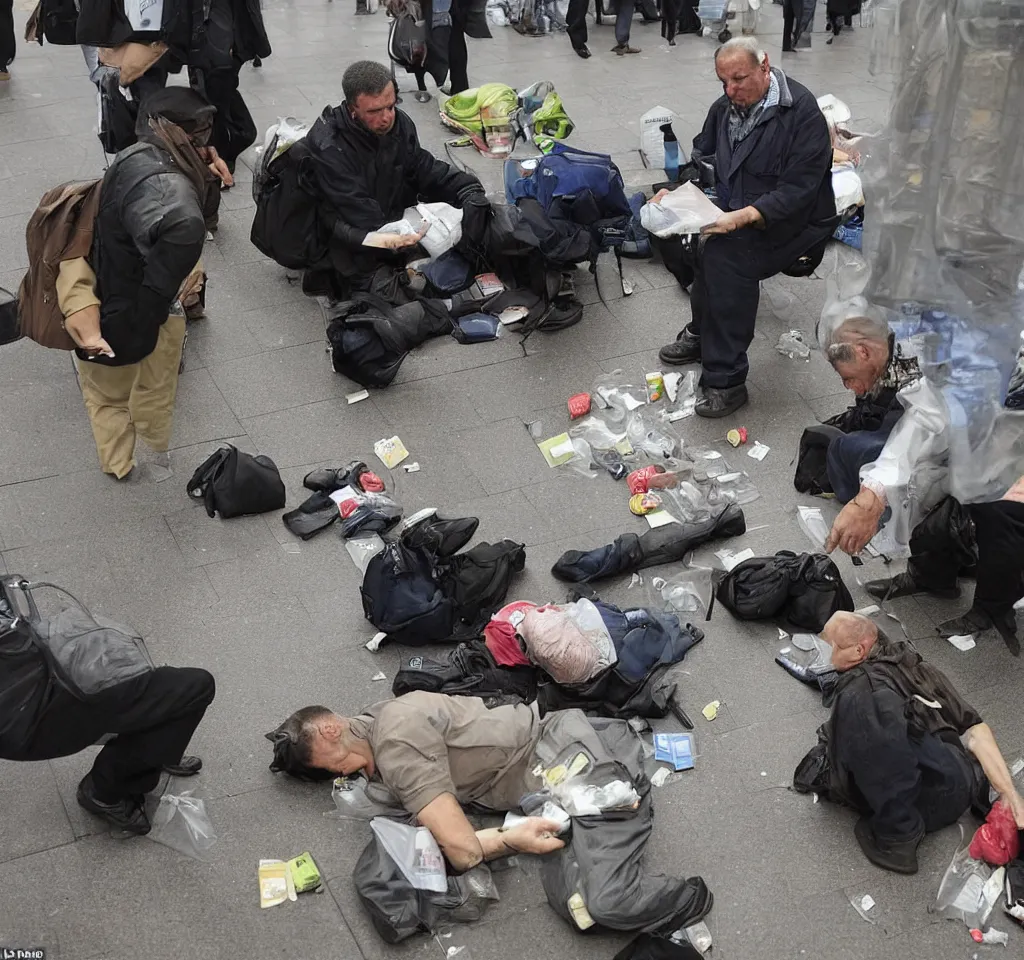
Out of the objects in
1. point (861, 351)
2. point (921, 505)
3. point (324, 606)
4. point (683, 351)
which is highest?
point (861, 351)

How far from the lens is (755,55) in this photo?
5.84 meters

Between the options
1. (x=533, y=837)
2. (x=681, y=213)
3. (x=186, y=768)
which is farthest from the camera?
(x=681, y=213)

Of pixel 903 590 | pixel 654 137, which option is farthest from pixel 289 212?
pixel 903 590

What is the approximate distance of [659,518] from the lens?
227 inches

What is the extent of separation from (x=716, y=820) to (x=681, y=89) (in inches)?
310

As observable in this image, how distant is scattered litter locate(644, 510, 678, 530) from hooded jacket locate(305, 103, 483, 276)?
7.91ft

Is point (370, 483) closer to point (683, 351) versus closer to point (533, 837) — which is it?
point (683, 351)

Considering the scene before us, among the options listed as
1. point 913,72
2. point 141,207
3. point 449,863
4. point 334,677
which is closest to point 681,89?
point 913,72

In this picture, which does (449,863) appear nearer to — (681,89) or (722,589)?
(722,589)

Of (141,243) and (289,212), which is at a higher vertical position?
(141,243)

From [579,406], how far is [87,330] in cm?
244

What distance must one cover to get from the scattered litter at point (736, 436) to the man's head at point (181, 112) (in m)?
3.17

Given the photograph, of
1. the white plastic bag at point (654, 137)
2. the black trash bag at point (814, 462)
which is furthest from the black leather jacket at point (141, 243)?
the white plastic bag at point (654, 137)

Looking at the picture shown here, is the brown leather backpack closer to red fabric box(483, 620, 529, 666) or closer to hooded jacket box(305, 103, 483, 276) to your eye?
hooded jacket box(305, 103, 483, 276)
